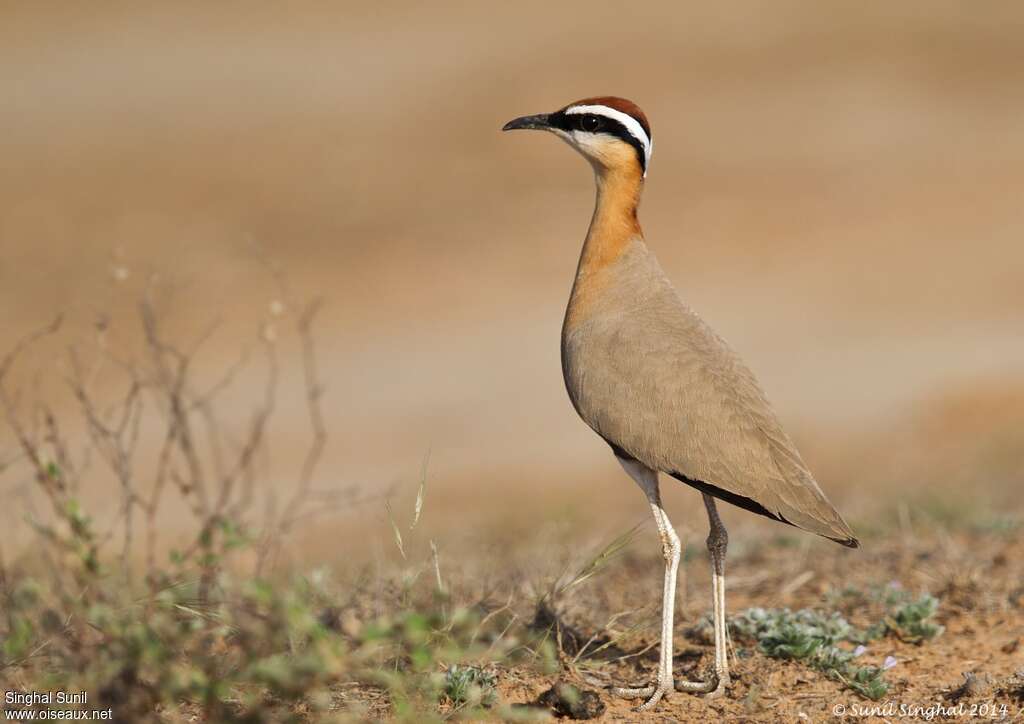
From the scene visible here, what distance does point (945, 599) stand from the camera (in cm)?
546

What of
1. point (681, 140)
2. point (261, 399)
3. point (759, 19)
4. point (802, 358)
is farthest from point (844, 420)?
point (759, 19)

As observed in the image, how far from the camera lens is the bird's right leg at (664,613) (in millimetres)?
4418

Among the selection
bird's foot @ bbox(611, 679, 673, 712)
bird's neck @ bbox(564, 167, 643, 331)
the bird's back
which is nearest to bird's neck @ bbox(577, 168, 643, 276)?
bird's neck @ bbox(564, 167, 643, 331)

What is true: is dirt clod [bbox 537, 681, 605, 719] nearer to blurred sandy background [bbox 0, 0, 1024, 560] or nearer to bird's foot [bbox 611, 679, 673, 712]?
bird's foot [bbox 611, 679, 673, 712]

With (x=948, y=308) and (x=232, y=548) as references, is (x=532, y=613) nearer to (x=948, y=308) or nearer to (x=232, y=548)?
(x=232, y=548)

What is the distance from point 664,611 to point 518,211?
1493cm

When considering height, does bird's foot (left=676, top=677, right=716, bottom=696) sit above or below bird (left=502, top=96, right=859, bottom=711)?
below

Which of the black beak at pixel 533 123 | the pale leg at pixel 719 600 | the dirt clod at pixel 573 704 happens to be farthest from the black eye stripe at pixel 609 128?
the dirt clod at pixel 573 704

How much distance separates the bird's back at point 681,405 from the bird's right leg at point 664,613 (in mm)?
112

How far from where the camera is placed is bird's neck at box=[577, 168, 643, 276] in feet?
17.3

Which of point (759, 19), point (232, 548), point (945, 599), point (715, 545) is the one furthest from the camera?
point (759, 19)

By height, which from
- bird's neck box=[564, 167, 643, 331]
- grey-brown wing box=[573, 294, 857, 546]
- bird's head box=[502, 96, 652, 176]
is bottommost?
grey-brown wing box=[573, 294, 857, 546]

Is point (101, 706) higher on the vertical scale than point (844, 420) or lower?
higher

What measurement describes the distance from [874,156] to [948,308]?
19.3ft
